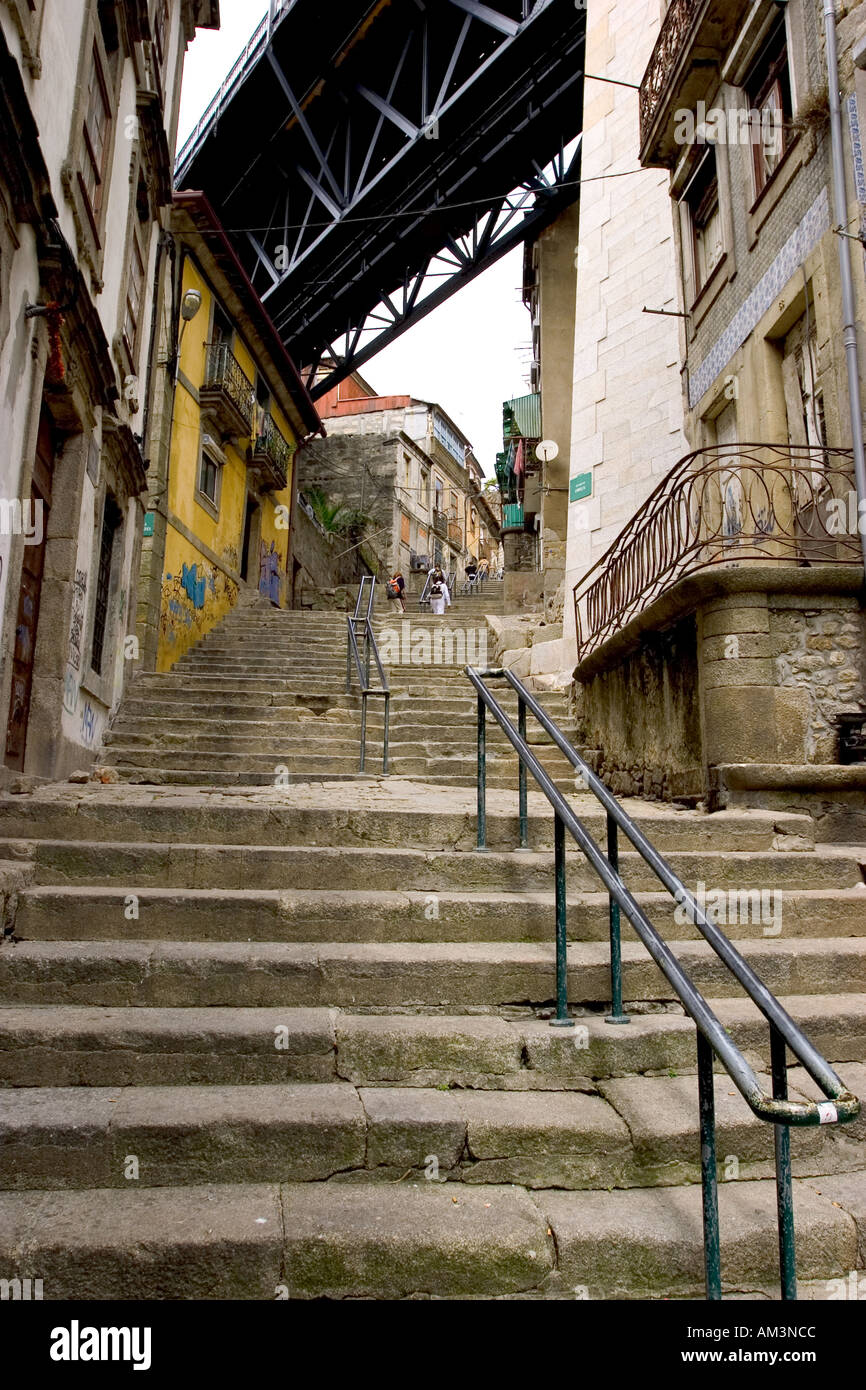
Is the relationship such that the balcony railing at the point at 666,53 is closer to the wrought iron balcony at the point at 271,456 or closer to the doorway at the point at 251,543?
the wrought iron balcony at the point at 271,456

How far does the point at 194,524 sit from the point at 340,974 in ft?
40.0

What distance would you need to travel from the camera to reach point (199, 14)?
492 inches

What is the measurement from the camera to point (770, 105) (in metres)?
8.43

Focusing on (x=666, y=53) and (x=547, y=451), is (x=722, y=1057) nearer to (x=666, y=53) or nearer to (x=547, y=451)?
(x=666, y=53)

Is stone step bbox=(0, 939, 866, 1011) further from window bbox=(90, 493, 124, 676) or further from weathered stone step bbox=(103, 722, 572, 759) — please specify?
window bbox=(90, 493, 124, 676)

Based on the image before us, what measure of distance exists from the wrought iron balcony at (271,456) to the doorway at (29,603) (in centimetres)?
1139

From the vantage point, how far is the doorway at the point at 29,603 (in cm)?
666

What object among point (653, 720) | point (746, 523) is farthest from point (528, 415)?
point (653, 720)

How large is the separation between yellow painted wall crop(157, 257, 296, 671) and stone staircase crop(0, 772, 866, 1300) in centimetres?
889

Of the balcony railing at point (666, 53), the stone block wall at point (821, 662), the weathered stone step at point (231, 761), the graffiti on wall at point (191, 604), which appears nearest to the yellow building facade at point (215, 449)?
the graffiti on wall at point (191, 604)

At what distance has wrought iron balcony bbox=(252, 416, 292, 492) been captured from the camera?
1831 cm

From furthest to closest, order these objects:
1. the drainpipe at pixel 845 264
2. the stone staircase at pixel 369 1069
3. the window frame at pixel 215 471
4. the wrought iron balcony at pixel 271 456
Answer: the wrought iron balcony at pixel 271 456, the window frame at pixel 215 471, the drainpipe at pixel 845 264, the stone staircase at pixel 369 1069
